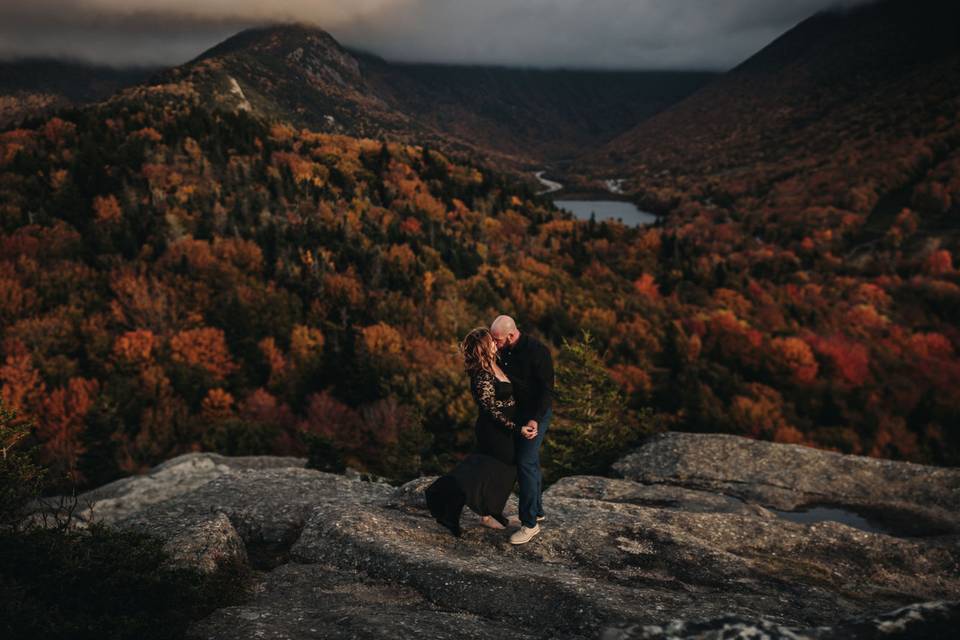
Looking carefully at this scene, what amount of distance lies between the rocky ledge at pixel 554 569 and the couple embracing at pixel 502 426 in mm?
789

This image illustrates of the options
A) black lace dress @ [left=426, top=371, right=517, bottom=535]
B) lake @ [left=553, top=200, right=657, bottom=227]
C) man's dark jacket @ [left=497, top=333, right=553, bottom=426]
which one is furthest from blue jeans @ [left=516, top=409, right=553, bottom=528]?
lake @ [left=553, top=200, right=657, bottom=227]

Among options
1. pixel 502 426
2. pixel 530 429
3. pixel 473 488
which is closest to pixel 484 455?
pixel 473 488

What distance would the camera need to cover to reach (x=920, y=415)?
37469 mm

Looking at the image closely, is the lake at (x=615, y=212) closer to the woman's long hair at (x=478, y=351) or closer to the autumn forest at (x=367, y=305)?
the autumn forest at (x=367, y=305)

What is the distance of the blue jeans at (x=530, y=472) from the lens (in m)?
8.16

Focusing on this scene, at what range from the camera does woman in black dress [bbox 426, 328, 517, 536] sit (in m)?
7.68

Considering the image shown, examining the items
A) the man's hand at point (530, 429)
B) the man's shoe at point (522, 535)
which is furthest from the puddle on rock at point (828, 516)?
the man's hand at point (530, 429)

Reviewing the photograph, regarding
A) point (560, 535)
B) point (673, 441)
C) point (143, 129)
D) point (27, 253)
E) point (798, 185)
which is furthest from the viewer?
point (798, 185)

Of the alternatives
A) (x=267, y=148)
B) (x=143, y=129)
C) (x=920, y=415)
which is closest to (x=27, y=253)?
(x=143, y=129)

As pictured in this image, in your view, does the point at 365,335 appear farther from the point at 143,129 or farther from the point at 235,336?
the point at 143,129

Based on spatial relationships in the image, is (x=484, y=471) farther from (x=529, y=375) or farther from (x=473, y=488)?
(x=529, y=375)

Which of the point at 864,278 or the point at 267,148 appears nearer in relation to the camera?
the point at 864,278

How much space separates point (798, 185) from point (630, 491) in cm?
15417

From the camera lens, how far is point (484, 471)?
8.20 metres
